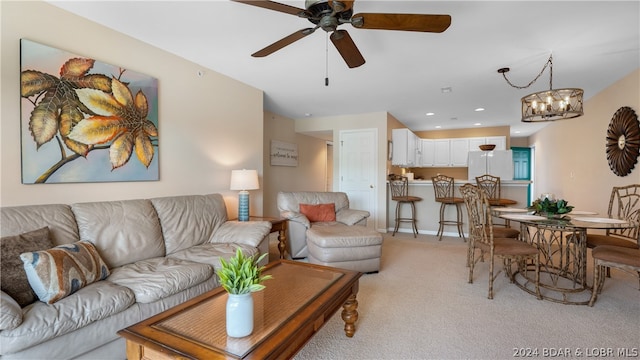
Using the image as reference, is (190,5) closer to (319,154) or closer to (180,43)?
(180,43)

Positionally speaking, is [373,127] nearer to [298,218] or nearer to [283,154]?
[283,154]

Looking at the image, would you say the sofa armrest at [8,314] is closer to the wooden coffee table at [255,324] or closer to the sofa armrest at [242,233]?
the wooden coffee table at [255,324]

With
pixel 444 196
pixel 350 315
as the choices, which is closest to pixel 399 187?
pixel 444 196

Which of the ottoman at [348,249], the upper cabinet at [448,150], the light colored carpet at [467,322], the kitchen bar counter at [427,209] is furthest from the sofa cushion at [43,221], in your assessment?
the upper cabinet at [448,150]

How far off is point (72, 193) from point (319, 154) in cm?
550

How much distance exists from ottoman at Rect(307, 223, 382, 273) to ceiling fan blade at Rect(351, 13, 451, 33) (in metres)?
2.07

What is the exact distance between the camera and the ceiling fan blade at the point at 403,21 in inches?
65.7

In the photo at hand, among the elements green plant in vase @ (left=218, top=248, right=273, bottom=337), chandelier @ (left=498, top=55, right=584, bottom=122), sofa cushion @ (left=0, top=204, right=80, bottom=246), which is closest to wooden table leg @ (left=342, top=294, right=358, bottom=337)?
green plant in vase @ (left=218, top=248, right=273, bottom=337)

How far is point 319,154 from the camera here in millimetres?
7391

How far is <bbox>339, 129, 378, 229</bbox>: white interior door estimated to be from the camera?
568 centimetres

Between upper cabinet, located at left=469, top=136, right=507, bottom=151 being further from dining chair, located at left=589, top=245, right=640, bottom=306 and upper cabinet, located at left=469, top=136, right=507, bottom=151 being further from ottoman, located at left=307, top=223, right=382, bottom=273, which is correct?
ottoman, located at left=307, top=223, right=382, bottom=273

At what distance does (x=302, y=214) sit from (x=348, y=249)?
95 cm

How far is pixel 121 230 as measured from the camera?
7.39 feet

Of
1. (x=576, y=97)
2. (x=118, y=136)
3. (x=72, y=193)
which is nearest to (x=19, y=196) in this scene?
(x=72, y=193)
